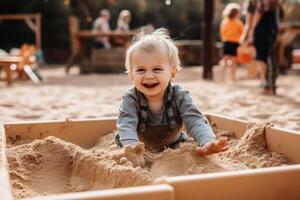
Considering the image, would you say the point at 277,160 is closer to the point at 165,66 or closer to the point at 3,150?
the point at 165,66

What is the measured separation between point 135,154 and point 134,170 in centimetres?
22

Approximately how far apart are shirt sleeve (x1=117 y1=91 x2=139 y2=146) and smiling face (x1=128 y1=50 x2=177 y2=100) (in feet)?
0.26

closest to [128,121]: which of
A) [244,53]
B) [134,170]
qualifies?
[134,170]

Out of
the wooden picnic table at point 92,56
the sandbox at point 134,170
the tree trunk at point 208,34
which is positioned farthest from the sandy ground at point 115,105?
the wooden picnic table at point 92,56

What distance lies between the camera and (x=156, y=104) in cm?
200

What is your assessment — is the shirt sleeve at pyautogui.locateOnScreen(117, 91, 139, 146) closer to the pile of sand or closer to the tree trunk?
the pile of sand

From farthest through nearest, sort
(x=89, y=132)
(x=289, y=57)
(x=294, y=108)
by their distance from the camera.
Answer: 1. (x=289, y=57)
2. (x=294, y=108)
3. (x=89, y=132)

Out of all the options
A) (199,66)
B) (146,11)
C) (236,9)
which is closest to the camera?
(236,9)

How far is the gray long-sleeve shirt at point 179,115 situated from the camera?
1818 mm

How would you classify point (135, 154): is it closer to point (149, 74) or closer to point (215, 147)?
point (215, 147)

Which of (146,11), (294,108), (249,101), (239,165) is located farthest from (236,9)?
(146,11)

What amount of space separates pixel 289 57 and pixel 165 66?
8.30 meters

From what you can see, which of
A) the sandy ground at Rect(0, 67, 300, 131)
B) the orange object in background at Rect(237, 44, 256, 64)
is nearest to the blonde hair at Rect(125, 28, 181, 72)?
the sandy ground at Rect(0, 67, 300, 131)

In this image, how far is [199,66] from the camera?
1193cm
